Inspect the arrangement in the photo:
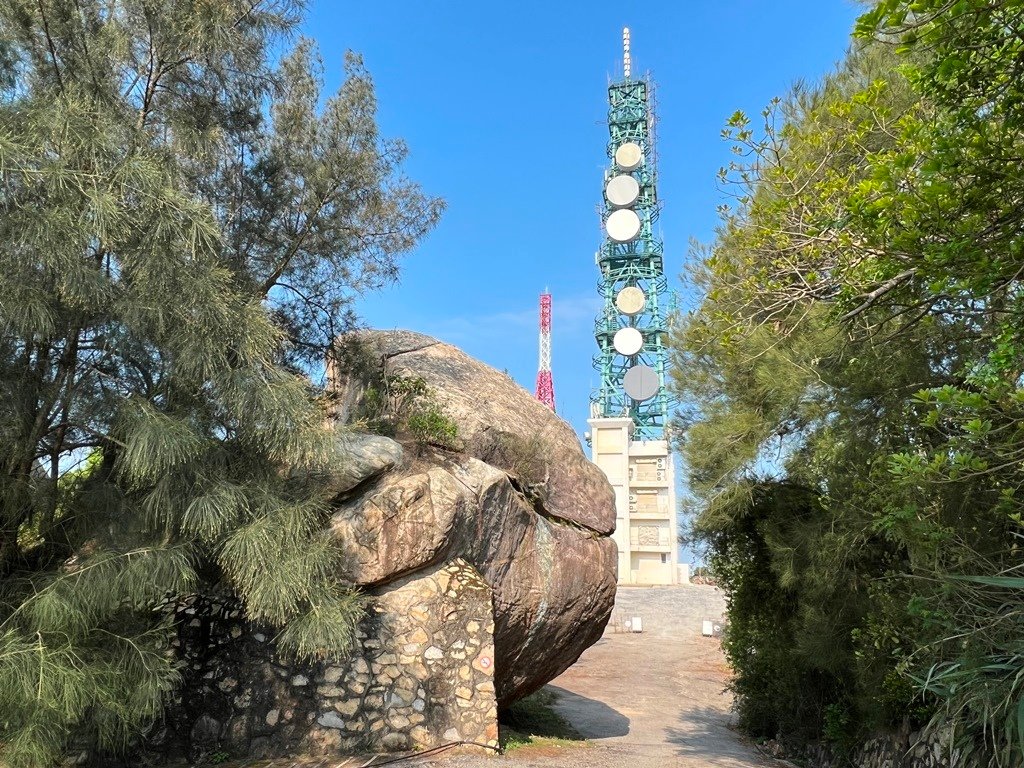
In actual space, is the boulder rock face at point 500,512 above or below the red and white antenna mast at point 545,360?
below

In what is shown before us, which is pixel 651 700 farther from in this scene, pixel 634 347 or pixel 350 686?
pixel 634 347

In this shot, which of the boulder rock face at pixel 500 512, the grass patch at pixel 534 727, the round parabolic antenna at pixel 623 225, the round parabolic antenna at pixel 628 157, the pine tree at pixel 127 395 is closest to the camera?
the pine tree at pixel 127 395

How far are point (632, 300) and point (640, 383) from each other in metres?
7.63

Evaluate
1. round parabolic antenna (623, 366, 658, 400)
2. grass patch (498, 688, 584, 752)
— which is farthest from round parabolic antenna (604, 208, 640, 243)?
grass patch (498, 688, 584, 752)

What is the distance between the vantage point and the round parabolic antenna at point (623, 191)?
137 feet

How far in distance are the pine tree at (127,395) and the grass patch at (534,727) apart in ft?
9.56

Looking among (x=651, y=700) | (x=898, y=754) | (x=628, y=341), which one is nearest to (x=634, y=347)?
(x=628, y=341)

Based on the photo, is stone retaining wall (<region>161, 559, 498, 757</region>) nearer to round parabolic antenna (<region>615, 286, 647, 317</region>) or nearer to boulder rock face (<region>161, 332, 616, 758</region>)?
boulder rock face (<region>161, 332, 616, 758</region>)

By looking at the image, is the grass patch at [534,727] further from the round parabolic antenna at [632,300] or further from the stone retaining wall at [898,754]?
the round parabolic antenna at [632,300]

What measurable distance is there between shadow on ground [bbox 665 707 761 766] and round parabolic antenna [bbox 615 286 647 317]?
31010 mm

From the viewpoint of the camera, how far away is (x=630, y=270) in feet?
142

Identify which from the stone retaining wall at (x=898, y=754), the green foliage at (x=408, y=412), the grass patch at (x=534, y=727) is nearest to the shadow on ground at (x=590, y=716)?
the grass patch at (x=534, y=727)

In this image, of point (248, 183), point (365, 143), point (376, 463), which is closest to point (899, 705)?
point (376, 463)

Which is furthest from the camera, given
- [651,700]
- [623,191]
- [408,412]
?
[623,191]
